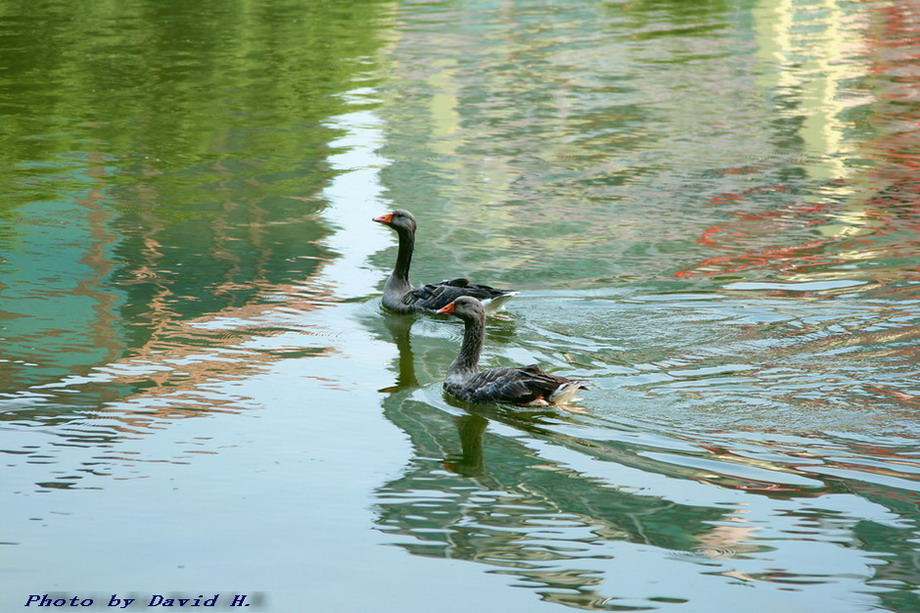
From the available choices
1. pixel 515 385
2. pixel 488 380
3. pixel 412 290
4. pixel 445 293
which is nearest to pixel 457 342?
pixel 445 293

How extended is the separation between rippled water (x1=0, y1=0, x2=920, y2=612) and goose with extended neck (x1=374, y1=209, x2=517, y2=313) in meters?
0.21

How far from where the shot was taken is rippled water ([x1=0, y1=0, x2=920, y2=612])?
7246 mm

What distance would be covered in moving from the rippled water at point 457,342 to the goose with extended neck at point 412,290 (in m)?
0.21

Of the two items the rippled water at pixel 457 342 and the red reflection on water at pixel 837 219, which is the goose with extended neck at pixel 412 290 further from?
the red reflection on water at pixel 837 219

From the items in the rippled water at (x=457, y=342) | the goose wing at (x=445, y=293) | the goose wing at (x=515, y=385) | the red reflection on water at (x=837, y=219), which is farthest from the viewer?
the red reflection on water at (x=837, y=219)

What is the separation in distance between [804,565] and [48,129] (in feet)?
52.1

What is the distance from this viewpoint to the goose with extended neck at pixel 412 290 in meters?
11.3

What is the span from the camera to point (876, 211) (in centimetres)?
1501

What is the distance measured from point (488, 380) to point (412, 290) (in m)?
2.79

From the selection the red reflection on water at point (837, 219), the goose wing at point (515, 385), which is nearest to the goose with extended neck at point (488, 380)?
the goose wing at point (515, 385)

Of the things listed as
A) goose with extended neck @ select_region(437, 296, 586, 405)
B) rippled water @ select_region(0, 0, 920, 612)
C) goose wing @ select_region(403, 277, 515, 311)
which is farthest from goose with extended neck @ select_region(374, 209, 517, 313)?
goose with extended neck @ select_region(437, 296, 586, 405)

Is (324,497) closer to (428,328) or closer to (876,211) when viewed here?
(428,328)

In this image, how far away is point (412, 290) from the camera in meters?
12.2

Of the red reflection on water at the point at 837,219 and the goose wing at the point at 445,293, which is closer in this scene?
the goose wing at the point at 445,293
